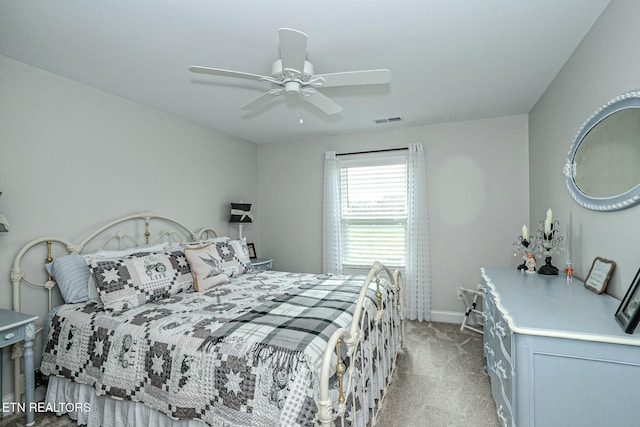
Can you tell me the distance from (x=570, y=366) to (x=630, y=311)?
1.06 feet

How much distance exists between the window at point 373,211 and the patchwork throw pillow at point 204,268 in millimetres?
1984

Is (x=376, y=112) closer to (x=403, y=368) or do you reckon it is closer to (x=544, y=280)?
(x=544, y=280)

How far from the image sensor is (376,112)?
3404mm

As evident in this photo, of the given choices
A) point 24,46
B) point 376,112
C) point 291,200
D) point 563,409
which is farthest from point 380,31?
point 291,200

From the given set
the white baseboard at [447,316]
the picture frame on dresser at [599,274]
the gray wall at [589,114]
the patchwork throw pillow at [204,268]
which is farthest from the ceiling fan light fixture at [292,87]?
the white baseboard at [447,316]

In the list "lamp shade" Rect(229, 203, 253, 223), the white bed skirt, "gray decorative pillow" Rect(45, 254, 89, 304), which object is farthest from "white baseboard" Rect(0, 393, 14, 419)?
"lamp shade" Rect(229, 203, 253, 223)

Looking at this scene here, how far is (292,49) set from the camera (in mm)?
1619

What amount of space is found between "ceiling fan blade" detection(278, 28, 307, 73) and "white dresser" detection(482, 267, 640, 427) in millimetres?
1696

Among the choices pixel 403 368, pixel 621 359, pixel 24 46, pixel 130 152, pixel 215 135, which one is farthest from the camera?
pixel 215 135

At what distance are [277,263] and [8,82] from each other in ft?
11.4

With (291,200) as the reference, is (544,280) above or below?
below

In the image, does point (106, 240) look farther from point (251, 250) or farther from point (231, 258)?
point (251, 250)

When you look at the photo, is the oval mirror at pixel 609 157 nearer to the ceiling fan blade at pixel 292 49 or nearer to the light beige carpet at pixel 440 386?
the light beige carpet at pixel 440 386

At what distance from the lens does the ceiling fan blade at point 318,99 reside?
6.97ft
